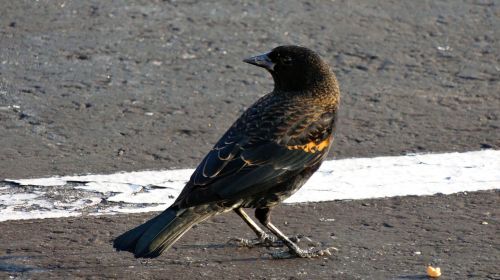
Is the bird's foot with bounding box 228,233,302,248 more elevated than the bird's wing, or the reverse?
the bird's wing

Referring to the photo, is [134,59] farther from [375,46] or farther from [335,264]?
[335,264]

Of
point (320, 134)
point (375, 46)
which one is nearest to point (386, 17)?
point (375, 46)

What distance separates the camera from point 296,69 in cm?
650

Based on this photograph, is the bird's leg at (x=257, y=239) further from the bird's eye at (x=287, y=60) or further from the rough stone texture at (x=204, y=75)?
the rough stone texture at (x=204, y=75)

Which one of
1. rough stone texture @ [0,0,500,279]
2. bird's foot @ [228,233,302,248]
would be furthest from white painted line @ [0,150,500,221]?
bird's foot @ [228,233,302,248]

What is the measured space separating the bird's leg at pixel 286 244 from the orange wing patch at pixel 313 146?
355 mm

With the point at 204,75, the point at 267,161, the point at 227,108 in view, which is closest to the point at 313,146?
the point at 267,161

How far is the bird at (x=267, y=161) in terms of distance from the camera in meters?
5.59

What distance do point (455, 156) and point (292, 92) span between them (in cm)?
130

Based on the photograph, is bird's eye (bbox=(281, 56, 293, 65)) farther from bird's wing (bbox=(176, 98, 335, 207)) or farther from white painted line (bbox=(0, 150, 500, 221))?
white painted line (bbox=(0, 150, 500, 221))

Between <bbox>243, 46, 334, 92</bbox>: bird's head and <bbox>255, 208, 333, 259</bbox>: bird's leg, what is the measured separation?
724 mm

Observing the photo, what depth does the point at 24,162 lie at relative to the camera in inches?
277

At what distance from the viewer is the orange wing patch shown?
238 inches

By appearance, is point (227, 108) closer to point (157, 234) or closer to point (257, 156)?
point (257, 156)
